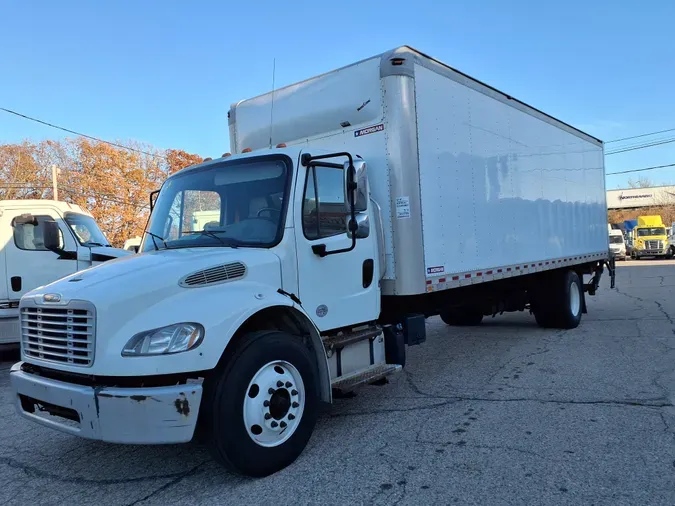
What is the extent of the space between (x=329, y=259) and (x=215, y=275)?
1182 millimetres

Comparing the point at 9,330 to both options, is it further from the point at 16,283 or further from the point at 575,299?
the point at 575,299

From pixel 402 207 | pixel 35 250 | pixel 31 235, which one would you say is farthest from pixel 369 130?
pixel 31 235

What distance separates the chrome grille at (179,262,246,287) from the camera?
3.64m

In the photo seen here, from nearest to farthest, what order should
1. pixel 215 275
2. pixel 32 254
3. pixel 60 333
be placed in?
pixel 60 333, pixel 215 275, pixel 32 254

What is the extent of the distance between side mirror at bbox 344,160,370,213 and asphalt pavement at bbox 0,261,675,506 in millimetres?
2032

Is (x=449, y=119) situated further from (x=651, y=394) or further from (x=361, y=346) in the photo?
(x=651, y=394)

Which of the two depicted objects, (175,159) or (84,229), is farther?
(175,159)

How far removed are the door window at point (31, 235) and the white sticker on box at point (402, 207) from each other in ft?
21.6

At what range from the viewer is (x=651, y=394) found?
17.9ft

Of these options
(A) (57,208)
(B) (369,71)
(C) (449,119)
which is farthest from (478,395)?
(A) (57,208)

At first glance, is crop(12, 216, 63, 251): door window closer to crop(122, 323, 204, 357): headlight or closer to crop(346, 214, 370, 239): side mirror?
crop(346, 214, 370, 239): side mirror

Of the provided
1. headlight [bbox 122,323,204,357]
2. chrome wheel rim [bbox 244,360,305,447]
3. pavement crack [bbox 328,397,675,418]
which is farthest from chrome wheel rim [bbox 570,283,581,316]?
headlight [bbox 122,323,204,357]

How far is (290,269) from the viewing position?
4266mm

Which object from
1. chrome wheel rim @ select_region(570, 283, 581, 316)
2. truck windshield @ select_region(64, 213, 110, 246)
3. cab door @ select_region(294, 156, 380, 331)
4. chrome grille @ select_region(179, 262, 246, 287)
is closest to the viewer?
chrome grille @ select_region(179, 262, 246, 287)
